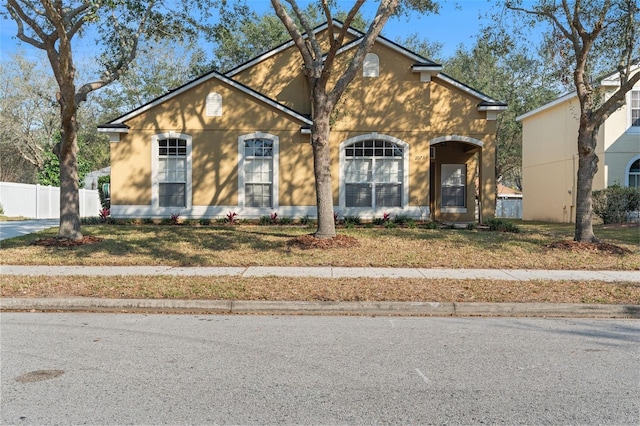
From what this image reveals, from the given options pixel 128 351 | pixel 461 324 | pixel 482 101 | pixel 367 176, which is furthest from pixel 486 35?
pixel 128 351

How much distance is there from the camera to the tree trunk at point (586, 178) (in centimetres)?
1345

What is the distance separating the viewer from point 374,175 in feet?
65.8

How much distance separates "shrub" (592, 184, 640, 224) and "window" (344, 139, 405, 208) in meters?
9.30

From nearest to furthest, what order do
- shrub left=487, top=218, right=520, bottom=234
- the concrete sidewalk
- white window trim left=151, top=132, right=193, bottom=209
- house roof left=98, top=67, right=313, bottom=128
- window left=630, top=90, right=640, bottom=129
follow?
the concrete sidewalk
shrub left=487, top=218, right=520, bottom=234
house roof left=98, top=67, right=313, bottom=128
white window trim left=151, top=132, right=193, bottom=209
window left=630, top=90, right=640, bottom=129

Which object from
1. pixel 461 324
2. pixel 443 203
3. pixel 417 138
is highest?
pixel 417 138

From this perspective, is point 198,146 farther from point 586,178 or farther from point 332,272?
point 586,178

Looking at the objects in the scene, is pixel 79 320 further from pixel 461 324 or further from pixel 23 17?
pixel 23 17

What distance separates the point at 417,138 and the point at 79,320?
15.0 metres

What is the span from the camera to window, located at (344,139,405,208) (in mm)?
19984

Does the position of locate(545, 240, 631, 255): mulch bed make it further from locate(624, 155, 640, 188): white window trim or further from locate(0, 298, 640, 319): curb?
locate(624, 155, 640, 188): white window trim

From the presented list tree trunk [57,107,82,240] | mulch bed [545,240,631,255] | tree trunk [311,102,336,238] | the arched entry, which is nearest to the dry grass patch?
mulch bed [545,240,631,255]

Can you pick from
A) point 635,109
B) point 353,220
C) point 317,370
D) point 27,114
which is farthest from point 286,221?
point 27,114

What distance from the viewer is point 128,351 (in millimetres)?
5996

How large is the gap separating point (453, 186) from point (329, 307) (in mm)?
15155
